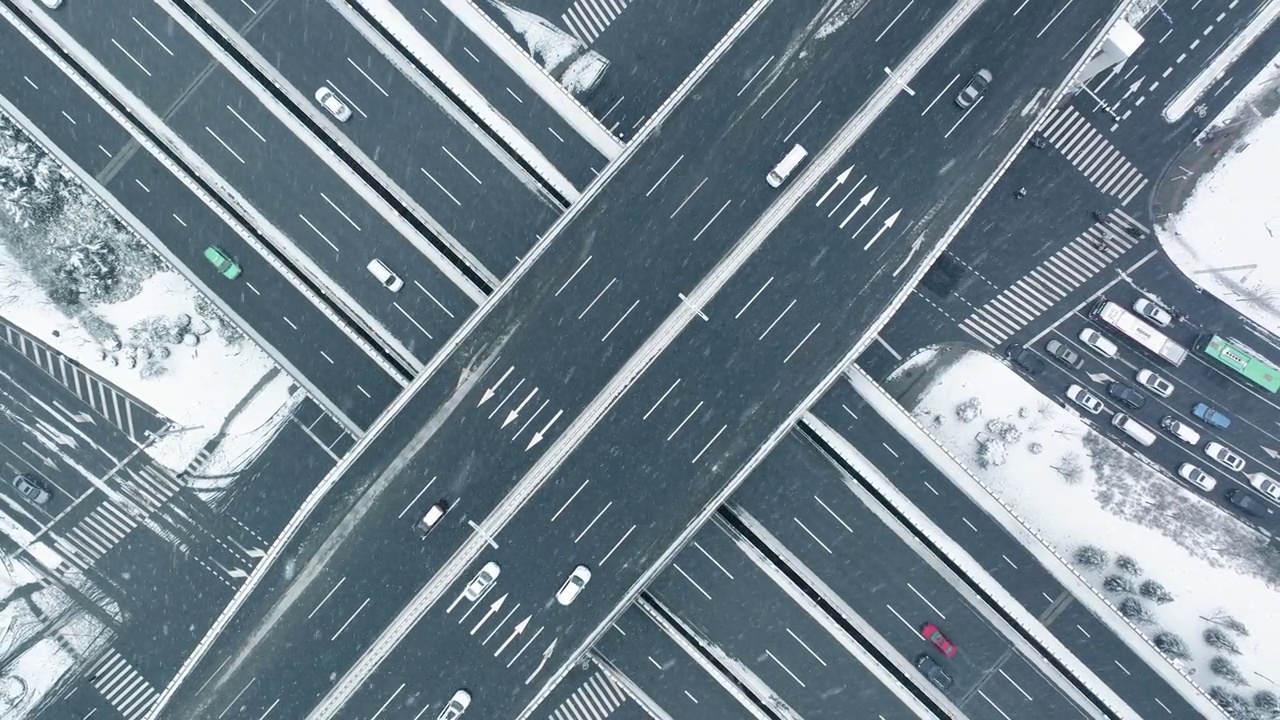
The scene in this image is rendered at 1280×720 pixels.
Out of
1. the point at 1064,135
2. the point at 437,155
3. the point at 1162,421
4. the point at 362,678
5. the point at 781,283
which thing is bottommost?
the point at 362,678

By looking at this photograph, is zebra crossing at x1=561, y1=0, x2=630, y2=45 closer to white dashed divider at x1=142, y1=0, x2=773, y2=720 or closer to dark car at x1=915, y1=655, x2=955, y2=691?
white dashed divider at x1=142, y1=0, x2=773, y2=720

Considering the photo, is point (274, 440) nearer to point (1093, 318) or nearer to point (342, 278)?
point (342, 278)

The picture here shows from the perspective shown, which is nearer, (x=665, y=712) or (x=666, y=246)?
(x=666, y=246)

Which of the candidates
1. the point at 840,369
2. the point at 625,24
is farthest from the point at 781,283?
the point at 625,24

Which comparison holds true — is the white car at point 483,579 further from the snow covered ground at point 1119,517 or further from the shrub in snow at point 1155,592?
the shrub in snow at point 1155,592

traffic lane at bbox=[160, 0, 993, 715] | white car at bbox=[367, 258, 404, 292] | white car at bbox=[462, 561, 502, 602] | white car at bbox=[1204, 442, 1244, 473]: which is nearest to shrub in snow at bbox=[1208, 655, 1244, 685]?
white car at bbox=[1204, 442, 1244, 473]

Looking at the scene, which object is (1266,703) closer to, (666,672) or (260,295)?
(666,672)

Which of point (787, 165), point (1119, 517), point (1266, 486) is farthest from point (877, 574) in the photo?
point (1266, 486)
